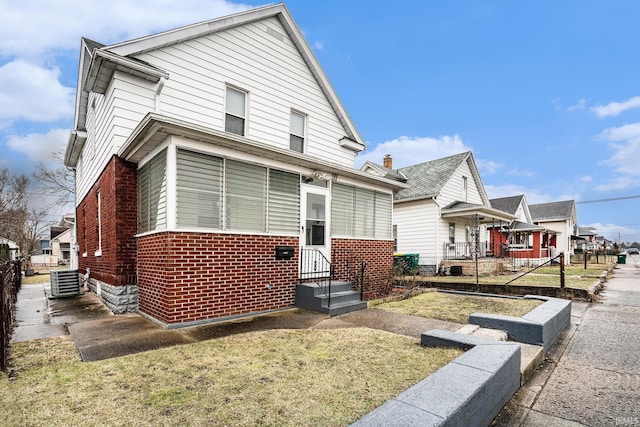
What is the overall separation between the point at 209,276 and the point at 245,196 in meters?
1.75

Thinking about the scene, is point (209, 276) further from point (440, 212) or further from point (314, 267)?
point (440, 212)

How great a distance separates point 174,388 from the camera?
10.5 feet

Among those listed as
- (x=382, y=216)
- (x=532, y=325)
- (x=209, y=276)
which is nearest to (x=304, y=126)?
(x=382, y=216)

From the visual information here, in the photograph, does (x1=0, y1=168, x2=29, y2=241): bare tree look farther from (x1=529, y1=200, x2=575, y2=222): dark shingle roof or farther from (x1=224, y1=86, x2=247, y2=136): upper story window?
(x1=529, y1=200, x2=575, y2=222): dark shingle roof

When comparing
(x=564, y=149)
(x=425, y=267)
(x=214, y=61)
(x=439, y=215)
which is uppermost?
(x=564, y=149)

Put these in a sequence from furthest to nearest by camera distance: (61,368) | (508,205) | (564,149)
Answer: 1. (564,149)
2. (508,205)
3. (61,368)

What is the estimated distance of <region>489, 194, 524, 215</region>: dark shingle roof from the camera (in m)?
27.2

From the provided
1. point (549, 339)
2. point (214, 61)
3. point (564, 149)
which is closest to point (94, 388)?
point (549, 339)

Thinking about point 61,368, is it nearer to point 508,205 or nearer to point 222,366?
point 222,366

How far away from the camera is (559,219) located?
1283 inches

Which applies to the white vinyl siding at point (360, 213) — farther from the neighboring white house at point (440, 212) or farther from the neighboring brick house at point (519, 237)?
the neighboring brick house at point (519, 237)

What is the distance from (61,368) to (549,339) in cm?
672

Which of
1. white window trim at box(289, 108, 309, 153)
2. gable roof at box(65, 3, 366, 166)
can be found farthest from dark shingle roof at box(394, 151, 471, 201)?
white window trim at box(289, 108, 309, 153)

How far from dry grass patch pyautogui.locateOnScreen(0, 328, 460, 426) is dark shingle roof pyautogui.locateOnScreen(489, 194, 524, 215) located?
87.8 feet
